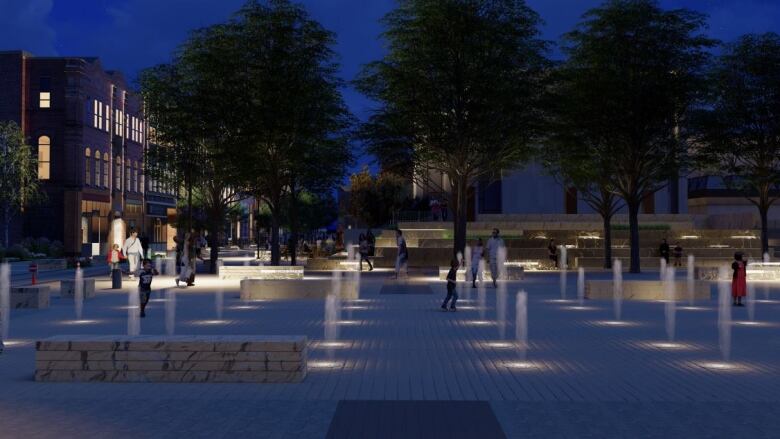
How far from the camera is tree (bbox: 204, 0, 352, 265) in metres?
36.8

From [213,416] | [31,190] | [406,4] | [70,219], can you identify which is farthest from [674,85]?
[70,219]

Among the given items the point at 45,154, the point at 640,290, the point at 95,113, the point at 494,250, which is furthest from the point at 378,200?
the point at 640,290

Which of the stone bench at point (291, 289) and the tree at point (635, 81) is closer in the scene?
the stone bench at point (291, 289)

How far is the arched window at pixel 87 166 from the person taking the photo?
2938 inches

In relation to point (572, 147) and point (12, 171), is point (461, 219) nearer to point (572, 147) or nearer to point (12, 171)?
point (572, 147)

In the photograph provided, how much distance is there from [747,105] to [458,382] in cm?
3944

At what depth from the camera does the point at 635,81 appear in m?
40.8

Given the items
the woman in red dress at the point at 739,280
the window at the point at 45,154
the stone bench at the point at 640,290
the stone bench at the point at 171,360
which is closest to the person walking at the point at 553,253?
the stone bench at the point at 640,290

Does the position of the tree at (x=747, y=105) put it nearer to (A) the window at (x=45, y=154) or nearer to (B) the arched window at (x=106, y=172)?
(A) the window at (x=45, y=154)

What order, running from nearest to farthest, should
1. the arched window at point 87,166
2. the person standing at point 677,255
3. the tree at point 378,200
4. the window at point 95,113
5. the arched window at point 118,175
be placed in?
the person standing at point 677,255
the arched window at point 87,166
the window at point 95,113
the arched window at point 118,175
the tree at point 378,200

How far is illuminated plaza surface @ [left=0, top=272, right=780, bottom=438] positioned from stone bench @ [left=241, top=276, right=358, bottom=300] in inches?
207

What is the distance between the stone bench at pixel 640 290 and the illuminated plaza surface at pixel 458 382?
220 inches

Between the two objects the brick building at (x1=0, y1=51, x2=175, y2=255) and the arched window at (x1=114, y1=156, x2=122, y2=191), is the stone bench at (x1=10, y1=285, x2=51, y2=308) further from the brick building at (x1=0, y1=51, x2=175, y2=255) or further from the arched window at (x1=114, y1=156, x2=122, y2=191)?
the arched window at (x1=114, y1=156, x2=122, y2=191)

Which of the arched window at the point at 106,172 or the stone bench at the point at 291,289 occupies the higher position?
the arched window at the point at 106,172
